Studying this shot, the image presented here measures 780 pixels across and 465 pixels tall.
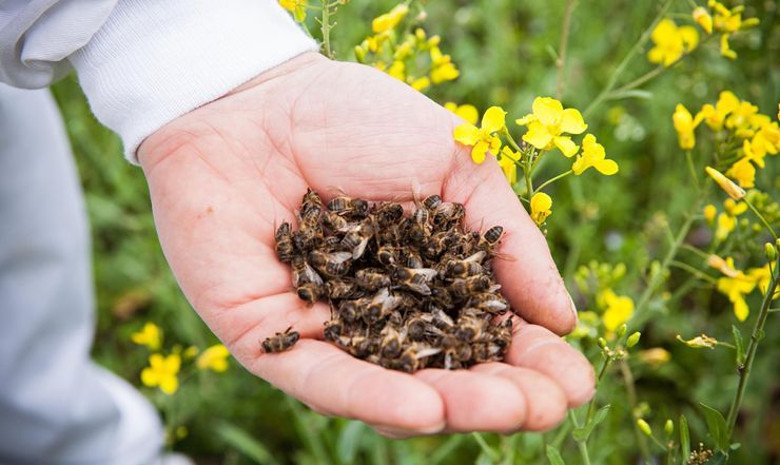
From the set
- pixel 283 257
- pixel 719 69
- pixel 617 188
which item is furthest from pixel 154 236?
pixel 719 69

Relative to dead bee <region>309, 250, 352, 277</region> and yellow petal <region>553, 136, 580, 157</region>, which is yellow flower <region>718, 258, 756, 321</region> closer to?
yellow petal <region>553, 136, 580, 157</region>

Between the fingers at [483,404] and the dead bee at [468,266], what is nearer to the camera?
the fingers at [483,404]

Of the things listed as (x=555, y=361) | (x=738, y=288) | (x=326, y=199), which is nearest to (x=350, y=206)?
(x=326, y=199)

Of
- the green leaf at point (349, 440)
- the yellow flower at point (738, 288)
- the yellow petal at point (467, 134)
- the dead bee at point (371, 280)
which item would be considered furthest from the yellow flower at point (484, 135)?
the green leaf at point (349, 440)

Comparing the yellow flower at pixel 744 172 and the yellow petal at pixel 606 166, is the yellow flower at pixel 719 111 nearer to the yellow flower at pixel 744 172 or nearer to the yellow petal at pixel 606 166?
the yellow flower at pixel 744 172

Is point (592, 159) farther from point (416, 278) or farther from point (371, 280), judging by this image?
point (371, 280)

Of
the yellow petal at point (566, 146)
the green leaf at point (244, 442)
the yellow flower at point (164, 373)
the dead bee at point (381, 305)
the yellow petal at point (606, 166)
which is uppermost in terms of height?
the yellow petal at point (566, 146)
